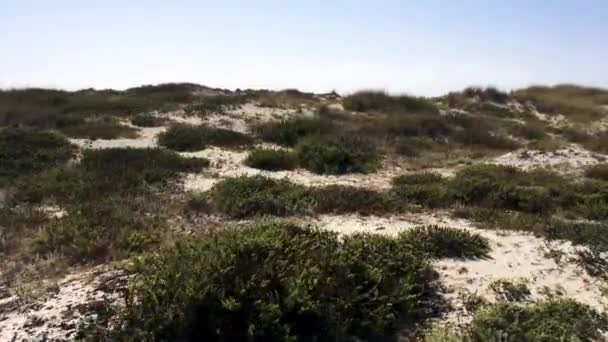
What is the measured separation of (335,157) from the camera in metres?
13.6

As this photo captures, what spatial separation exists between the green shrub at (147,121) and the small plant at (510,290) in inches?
579

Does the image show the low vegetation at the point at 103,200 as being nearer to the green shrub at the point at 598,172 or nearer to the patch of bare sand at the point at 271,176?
the patch of bare sand at the point at 271,176

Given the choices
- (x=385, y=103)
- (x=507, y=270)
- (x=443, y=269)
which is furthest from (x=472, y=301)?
(x=385, y=103)

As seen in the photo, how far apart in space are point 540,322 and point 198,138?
12.3 meters

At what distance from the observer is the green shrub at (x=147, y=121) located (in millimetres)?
18516

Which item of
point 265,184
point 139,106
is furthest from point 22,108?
point 265,184

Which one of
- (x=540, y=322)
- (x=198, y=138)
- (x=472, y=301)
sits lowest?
(x=472, y=301)

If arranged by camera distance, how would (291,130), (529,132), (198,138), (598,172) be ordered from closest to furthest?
1. (598,172)
2. (198,138)
3. (291,130)
4. (529,132)

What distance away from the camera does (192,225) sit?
8.77m

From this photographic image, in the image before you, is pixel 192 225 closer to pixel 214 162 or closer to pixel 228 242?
pixel 228 242

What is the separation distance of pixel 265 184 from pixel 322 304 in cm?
554

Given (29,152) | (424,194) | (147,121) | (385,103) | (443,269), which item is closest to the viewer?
(443,269)

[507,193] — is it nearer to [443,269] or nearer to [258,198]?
[443,269]

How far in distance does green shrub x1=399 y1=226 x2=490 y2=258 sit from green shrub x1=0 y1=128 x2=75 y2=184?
9183 mm
